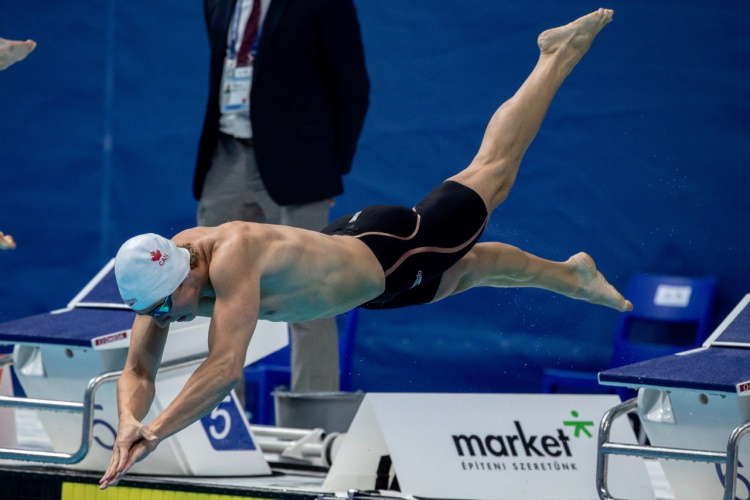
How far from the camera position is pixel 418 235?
15.4ft

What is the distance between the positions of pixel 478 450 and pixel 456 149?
304cm

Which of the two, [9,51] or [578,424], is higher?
[9,51]

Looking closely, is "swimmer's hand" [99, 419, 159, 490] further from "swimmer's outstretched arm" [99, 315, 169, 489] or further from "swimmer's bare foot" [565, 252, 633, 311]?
"swimmer's bare foot" [565, 252, 633, 311]

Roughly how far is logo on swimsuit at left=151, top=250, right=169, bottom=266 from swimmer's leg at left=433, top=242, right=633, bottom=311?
1.57 metres

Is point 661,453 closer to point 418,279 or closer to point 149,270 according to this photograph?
point 418,279

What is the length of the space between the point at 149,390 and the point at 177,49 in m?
4.79

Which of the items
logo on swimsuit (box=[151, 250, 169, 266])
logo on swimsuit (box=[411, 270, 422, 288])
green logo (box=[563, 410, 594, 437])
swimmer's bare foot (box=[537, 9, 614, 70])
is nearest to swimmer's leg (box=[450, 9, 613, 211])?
swimmer's bare foot (box=[537, 9, 614, 70])

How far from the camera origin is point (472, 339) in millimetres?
7496

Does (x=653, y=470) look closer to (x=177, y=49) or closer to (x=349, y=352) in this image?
(x=349, y=352)

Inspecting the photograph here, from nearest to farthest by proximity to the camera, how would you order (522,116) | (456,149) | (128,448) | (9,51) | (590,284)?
(128,448), (522,116), (590,284), (9,51), (456,149)

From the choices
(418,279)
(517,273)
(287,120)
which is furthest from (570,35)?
(287,120)

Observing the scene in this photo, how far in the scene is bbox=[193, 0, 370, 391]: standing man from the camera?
6.13 meters

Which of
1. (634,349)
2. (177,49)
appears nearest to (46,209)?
(177,49)

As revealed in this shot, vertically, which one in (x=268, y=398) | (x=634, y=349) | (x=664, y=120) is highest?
(x=664, y=120)
